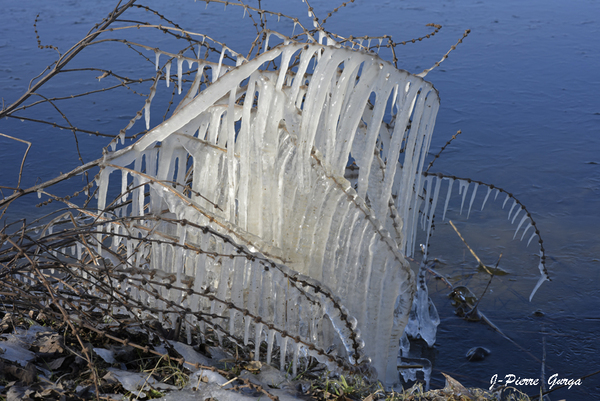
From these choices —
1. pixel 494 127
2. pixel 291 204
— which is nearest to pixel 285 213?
pixel 291 204

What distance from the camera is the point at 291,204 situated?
7.18ft

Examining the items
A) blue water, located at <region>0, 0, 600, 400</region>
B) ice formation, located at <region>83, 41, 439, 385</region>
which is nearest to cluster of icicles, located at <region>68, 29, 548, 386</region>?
ice formation, located at <region>83, 41, 439, 385</region>

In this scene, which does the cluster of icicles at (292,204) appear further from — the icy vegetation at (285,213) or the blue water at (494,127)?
the blue water at (494,127)

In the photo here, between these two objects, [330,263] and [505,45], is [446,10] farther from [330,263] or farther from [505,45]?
[330,263]

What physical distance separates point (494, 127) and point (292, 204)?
198 inches

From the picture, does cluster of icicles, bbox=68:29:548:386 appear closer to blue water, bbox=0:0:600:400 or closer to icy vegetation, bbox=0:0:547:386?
icy vegetation, bbox=0:0:547:386

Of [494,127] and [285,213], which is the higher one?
[494,127]

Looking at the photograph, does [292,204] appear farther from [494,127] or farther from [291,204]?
[494,127]

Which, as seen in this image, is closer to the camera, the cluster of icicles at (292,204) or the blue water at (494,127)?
the cluster of icicles at (292,204)

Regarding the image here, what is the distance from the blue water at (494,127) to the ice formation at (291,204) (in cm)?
113

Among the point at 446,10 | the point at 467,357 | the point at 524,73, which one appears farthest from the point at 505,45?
the point at 467,357

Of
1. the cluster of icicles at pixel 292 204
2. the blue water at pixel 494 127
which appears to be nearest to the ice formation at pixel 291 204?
the cluster of icicles at pixel 292 204

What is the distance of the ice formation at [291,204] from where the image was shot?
198 cm

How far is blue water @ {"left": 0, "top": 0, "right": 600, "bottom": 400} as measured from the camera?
3.25 m
